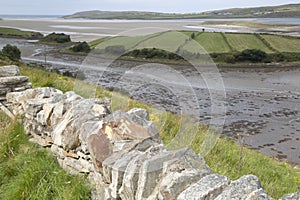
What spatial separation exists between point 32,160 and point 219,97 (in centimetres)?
2364

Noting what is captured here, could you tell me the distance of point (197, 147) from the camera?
5645mm

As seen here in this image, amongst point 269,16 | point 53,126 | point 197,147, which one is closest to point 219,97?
point 197,147

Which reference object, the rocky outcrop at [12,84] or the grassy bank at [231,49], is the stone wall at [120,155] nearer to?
the rocky outcrop at [12,84]

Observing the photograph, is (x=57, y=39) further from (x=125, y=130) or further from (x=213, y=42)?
(x=125, y=130)

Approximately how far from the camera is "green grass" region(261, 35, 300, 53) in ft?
180

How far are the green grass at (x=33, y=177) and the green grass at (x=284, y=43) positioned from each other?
55327mm

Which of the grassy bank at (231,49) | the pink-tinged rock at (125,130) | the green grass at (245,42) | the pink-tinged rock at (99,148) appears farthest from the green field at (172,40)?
the green grass at (245,42)

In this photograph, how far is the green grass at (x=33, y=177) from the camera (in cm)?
359

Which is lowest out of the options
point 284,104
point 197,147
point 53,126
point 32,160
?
point 284,104

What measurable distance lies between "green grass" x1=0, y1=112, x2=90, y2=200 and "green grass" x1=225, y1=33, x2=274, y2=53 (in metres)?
52.4

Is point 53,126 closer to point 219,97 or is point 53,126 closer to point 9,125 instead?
point 9,125

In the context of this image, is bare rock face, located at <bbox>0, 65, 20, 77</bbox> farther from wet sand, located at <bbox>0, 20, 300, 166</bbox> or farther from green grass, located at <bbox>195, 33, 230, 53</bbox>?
green grass, located at <bbox>195, 33, 230, 53</bbox>

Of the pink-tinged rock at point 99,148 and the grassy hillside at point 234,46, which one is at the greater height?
the pink-tinged rock at point 99,148

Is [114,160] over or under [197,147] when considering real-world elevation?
over
